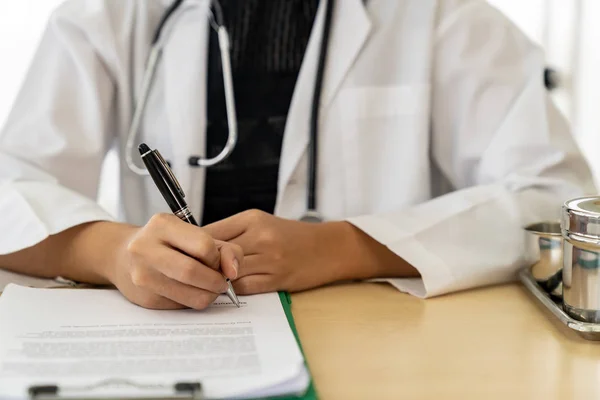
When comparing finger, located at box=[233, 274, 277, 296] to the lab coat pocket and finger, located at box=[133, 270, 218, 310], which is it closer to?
finger, located at box=[133, 270, 218, 310]

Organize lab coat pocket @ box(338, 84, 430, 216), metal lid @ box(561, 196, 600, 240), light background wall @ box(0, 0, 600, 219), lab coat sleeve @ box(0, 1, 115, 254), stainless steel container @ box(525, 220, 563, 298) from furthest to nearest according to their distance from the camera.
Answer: light background wall @ box(0, 0, 600, 219) < lab coat pocket @ box(338, 84, 430, 216) < lab coat sleeve @ box(0, 1, 115, 254) < stainless steel container @ box(525, 220, 563, 298) < metal lid @ box(561, 196, 600, 240)

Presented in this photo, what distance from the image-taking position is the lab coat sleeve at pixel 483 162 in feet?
3.26

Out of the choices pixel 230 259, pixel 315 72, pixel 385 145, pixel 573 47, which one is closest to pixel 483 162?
pixel 385 145

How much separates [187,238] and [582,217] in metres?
0.40

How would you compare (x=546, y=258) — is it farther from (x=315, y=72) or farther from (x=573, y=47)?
(x=573, y=47)

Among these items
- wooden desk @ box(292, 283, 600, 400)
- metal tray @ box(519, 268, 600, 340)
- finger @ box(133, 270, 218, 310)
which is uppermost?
finger @ box(133, 270, 218, 310)

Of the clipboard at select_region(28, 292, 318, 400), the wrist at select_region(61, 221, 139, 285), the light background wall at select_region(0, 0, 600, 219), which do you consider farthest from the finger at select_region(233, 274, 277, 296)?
the light background wall at select_region(0, 0, 600, 219)

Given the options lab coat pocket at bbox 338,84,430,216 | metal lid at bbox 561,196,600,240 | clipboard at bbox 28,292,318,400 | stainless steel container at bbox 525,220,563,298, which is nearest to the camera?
clipboard at bbox 28,292,318,400

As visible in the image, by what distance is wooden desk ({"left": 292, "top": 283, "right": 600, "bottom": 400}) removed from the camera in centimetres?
69

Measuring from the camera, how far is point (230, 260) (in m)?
0.83

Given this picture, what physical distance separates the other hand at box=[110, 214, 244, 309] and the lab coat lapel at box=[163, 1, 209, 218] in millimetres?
368

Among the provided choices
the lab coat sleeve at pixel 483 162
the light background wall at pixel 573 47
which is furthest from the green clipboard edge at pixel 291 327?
the light background wall at pixel 573 47

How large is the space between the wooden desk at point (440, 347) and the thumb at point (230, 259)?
9 cm

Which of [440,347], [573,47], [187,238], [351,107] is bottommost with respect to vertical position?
[440,347]
